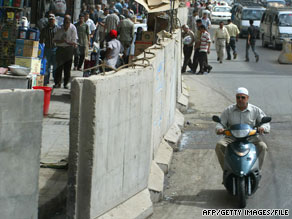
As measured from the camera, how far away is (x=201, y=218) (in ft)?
26.3

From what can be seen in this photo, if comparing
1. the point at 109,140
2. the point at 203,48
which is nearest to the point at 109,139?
the point at 109,140

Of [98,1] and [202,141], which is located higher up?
[98,1]

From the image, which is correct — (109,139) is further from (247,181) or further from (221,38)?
(221,38)

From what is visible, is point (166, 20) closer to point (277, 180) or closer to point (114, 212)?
point (277, 180)

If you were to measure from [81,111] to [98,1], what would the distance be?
40.2 metres

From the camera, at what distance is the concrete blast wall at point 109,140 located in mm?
6531

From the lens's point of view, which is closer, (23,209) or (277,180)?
(23,209)

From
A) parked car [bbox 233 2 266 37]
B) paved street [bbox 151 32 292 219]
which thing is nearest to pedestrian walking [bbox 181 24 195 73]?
paved street [bbox 151 32 292 219]

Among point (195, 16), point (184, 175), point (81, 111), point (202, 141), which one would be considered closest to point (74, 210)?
point (81, 111)

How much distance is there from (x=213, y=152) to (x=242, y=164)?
3493mm

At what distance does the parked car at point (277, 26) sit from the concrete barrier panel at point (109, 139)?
27228mm

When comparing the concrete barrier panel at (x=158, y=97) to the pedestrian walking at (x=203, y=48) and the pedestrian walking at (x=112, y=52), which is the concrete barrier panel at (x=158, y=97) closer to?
the pedestrian walking at (x=112, y=52)

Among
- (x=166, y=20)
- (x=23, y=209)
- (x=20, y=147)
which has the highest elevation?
(x=166, y=20)

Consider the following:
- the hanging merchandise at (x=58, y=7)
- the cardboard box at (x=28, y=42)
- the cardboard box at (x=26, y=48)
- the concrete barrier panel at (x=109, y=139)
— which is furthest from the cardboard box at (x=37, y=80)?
the hanging merchandise at (x=58, y=7)
